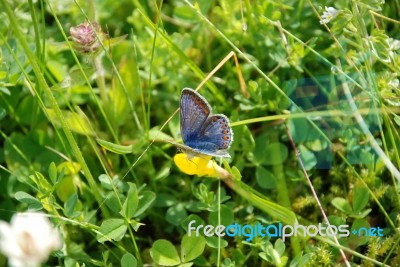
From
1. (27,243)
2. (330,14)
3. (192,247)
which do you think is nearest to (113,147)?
(192,247)

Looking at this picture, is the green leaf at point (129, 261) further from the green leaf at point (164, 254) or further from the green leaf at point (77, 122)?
the green leaf at point (77, 122)

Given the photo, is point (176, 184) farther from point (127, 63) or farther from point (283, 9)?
point (283, 9)

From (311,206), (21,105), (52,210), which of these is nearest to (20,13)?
(21,105)

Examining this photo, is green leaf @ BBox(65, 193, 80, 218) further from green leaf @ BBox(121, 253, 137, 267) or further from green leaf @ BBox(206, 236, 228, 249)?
green leaf @ BBox(206, 236, 228, 249)

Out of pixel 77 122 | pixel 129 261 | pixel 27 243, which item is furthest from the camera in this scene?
pixel 77 122

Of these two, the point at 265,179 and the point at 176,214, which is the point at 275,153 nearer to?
the point at 265,179

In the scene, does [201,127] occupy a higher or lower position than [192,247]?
higher

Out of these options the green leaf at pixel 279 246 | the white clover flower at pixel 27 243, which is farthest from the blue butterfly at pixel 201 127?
the white clover flower at pixel 27 243

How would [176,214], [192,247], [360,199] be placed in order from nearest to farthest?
[192,247]
[360,199]
[176,214]
